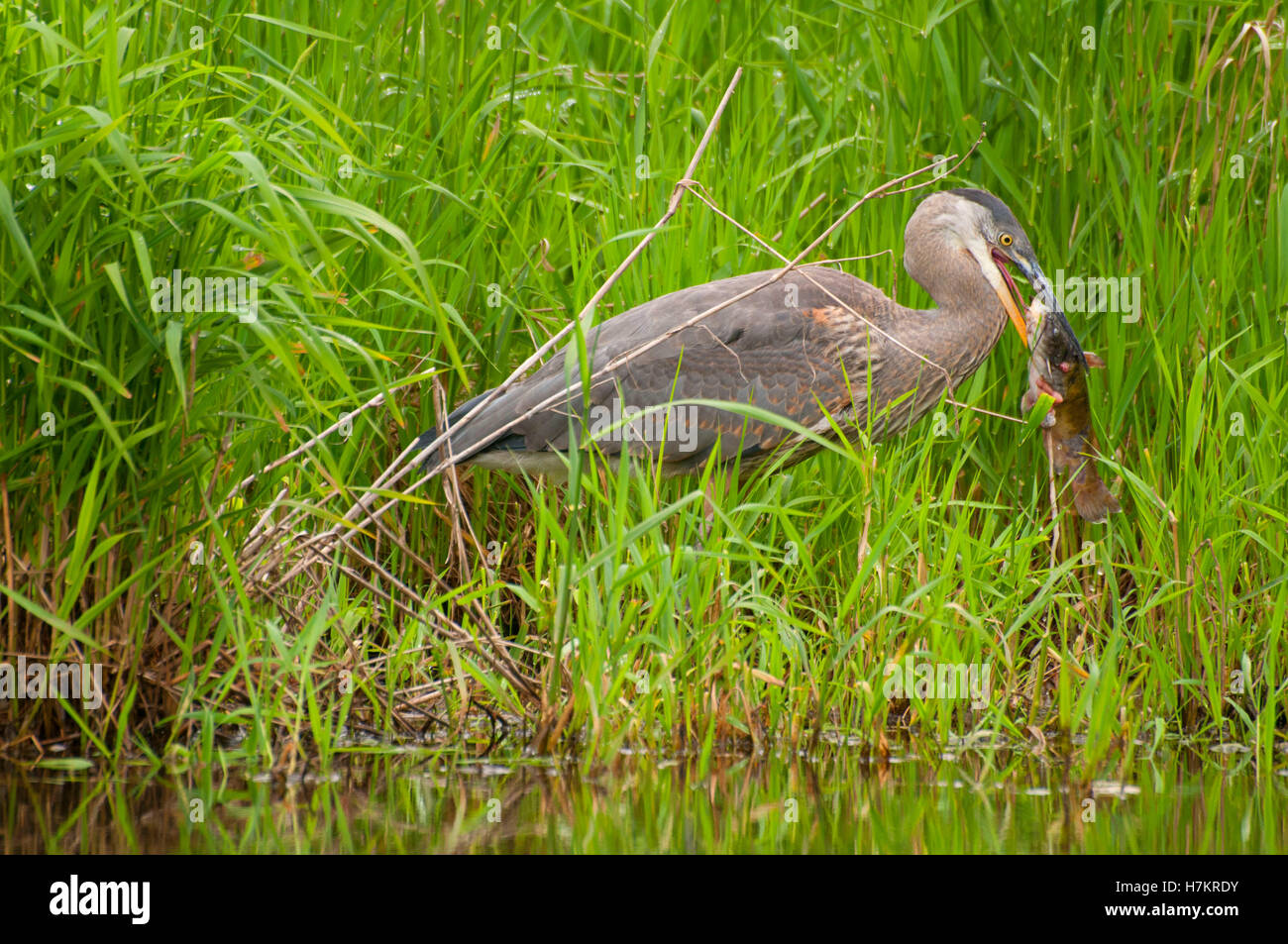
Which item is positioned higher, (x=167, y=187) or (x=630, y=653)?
(x=167, y=187)

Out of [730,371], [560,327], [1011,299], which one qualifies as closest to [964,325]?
[1011,299]

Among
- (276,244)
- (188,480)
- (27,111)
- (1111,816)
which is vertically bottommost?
(1111,816)

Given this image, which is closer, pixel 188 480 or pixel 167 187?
pixel 167 187

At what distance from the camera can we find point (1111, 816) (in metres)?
3.35

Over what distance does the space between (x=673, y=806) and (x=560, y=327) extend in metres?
2.31

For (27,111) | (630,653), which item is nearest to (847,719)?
(630,653)

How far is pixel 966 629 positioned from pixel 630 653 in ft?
2.87

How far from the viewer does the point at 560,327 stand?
5348 mm

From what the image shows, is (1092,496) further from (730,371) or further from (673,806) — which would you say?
(673,806)

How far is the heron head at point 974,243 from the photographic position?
17.2ft

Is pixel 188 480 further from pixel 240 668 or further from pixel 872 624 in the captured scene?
pixel 872 624

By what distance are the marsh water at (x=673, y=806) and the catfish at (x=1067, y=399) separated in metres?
0.99

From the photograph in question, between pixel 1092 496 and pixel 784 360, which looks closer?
pixel 1092 496

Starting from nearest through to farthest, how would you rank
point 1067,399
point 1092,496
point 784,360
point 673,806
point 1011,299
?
point 673,806, point 1092,496, point 1067,399, point 784,360, point 1011,299
